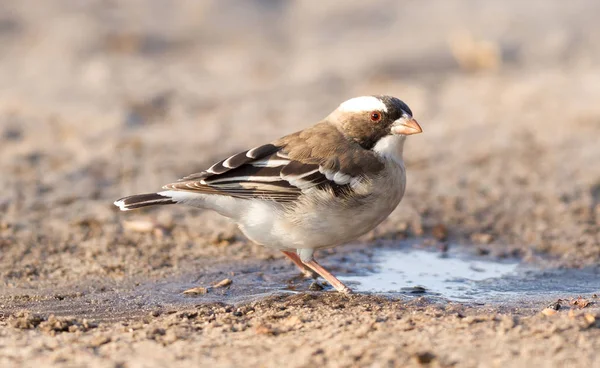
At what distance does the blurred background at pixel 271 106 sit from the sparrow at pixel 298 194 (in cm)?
111

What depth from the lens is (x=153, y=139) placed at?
34.2 ft

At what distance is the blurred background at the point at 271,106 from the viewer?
8.20 m

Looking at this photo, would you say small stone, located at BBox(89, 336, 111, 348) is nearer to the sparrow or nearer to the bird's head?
the sparrow

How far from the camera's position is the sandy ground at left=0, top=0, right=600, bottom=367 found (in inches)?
201

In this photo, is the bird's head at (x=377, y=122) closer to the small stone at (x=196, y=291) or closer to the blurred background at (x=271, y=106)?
the blurred background at (x=271, y=106)

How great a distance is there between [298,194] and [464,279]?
161 centimetres

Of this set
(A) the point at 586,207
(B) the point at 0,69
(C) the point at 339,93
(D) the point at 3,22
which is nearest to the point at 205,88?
(C) the point at 339,93

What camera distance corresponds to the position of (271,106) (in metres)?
11.8

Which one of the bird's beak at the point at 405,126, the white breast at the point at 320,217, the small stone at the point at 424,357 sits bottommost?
the small stone at the point at 424,357

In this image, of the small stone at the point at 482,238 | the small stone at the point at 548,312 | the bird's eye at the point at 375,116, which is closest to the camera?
the small stone at the point at 548,312

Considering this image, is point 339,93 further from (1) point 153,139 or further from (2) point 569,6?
(2) point 569,6

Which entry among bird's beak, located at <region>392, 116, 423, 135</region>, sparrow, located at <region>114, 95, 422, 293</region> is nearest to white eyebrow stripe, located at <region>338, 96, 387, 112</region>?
bird's beak, located at <region>392, 116, 423, 135</region>

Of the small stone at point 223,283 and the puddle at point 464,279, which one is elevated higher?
the small stone at point 223,283

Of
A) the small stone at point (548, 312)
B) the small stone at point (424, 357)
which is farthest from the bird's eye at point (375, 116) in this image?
the small stone at point (424, 357)
